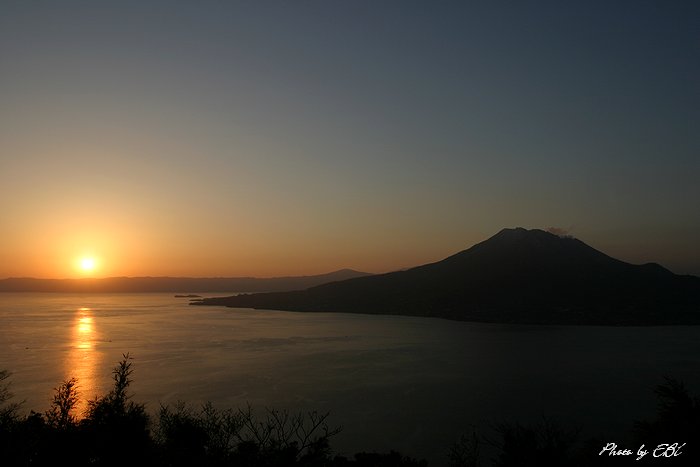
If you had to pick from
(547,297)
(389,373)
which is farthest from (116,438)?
(547,297)

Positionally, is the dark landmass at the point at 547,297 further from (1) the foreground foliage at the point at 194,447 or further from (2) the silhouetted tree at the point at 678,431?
(1) the foreground foliage at the point at 194,447

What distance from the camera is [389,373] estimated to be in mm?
57938

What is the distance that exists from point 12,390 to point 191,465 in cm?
3687

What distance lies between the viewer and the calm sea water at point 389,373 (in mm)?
38031

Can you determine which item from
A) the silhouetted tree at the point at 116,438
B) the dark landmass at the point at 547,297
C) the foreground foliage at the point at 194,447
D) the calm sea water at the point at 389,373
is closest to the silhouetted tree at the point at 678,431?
the foreground foliage at the point at 194,447

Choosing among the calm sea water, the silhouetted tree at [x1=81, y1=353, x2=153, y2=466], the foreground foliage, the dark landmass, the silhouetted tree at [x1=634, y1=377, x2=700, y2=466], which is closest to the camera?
the silhouetted tree at [x1=634, y1=377, x2=700, y2=466]

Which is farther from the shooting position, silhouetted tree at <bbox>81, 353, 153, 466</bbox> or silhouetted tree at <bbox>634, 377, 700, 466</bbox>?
silhouetted tree at <bbox>81, 353, 153, 466</bbox>

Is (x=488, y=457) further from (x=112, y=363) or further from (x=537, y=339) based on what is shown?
(x=537, y=339)

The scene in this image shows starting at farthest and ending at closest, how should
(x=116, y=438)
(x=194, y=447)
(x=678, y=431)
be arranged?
(x=194, y=447) < (x=116, y=438) < (x=678, y=431)

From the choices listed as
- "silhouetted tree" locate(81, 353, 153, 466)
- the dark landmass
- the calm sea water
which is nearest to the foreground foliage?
"silhouetted tree" locate(81, 353, 153, 466)

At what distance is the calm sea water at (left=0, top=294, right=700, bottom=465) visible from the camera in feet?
125

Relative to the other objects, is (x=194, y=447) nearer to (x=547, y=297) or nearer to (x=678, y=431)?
(x=678, y=431)

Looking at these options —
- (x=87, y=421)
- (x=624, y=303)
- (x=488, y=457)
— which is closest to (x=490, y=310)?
(x=624, y=303)

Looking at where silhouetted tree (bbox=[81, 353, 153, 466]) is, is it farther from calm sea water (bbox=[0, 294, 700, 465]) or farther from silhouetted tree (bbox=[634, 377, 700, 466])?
silhouetted tree (bbox=[634, 377, 700, 466])
